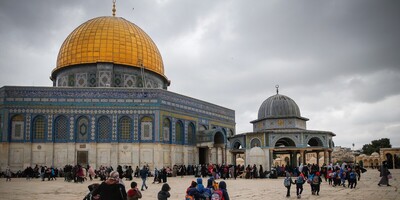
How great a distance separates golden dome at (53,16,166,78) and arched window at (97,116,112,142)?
596 centimetres

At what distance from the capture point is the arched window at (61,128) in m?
30.4

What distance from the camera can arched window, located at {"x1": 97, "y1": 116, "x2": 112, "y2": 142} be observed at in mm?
30922

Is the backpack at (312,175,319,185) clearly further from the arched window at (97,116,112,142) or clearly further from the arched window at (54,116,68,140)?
the arched window at (54,116,68,140)

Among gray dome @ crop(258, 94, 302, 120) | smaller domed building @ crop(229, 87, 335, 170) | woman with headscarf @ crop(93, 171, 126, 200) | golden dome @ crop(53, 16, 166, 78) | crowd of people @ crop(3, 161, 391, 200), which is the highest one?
golden dome @ crop(53, 16, 166, 78)

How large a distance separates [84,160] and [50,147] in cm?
262

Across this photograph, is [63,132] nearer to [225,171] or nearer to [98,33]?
[98,33]

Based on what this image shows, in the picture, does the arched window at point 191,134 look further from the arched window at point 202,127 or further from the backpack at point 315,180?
the backpack at point 315,180

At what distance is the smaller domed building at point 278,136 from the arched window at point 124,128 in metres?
9.00

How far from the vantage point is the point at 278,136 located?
102ft

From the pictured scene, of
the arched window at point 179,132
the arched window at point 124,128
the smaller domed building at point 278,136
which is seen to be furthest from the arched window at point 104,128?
the smaller domed building at point 278,136

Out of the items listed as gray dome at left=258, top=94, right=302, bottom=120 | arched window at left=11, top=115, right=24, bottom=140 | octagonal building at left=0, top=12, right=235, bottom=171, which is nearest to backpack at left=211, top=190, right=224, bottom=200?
octagonal building at left=0, top=12, right=235, bottom=171

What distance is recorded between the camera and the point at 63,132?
99.9ft

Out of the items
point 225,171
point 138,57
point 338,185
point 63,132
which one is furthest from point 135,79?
point 338,185

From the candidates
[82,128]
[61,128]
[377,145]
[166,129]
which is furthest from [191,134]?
[377,145]
